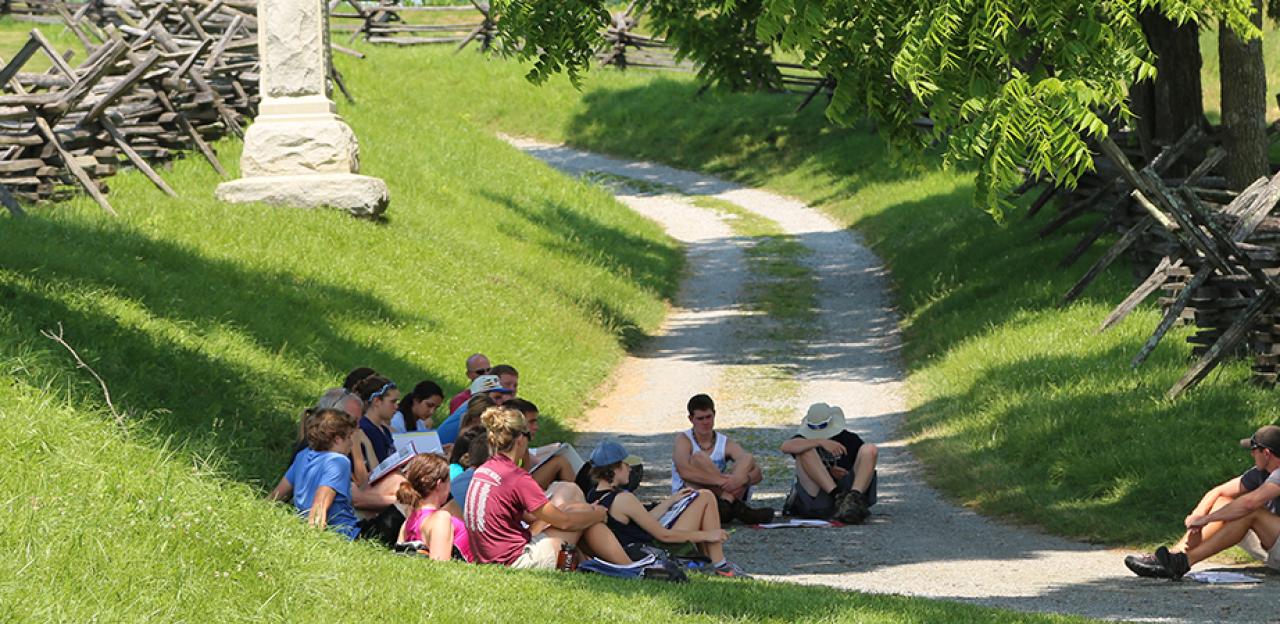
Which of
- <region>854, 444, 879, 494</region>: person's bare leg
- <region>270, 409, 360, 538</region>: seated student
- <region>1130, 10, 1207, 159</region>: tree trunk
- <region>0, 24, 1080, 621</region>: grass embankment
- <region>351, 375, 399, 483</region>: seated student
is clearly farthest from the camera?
<region>1130, 10, 1207, 159</region>: tree trunk

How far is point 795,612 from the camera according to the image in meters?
7.89

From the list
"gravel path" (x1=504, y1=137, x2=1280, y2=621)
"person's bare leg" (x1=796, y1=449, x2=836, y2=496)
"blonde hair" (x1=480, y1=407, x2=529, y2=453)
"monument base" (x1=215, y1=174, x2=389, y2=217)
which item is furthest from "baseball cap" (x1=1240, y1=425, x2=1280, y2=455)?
"monument base" (x1=215, y1=174, x2=389, y2=217)

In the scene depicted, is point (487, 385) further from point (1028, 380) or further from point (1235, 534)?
point (1028, 380)

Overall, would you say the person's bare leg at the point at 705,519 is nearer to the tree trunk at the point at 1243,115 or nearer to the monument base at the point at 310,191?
the monument base at the point at 310,191

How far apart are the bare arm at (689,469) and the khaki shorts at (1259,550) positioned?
149 inches

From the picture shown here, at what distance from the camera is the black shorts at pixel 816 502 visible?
39.4ft

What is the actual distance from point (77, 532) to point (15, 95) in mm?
12563

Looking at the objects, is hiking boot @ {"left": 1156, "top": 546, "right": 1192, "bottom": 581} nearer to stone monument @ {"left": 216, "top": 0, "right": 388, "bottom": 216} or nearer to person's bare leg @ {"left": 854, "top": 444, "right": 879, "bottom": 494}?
person's bare leg @ {"left": 854, "top": 444, "right": 879, "bottom": 494}

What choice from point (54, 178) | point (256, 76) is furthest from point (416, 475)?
point (256, 76)

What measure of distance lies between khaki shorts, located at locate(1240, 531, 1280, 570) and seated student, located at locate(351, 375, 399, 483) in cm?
582

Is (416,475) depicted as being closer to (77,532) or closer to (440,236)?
(77,532)

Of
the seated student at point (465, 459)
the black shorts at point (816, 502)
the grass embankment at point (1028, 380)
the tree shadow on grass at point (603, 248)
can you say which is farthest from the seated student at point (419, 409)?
the tree shadow on grass at point (603, 248)

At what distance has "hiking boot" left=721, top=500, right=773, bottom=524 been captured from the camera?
1182 cm

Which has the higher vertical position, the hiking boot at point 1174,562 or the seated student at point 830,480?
the hiking boot at point 1174,562
